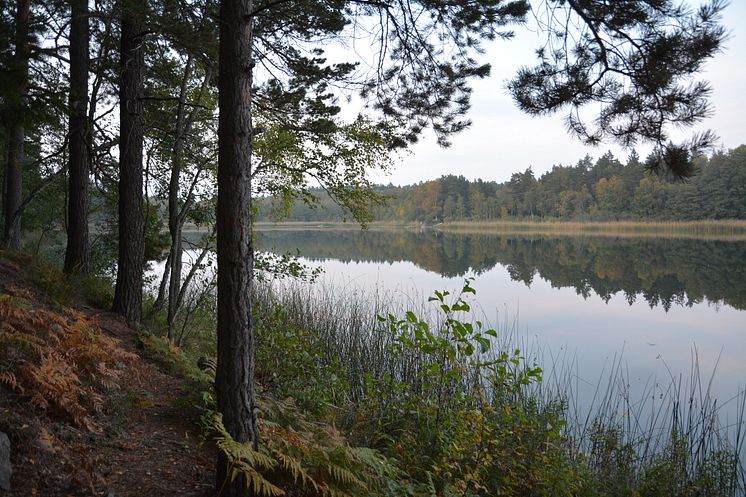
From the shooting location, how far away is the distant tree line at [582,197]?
27719 mm

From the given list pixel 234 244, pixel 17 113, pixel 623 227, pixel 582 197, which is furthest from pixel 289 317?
pixel 582 197

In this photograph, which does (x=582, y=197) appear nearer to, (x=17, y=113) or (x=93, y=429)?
(x=17, y=113)

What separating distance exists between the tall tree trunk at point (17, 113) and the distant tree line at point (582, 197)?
3878 mm

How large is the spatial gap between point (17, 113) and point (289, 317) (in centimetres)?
486

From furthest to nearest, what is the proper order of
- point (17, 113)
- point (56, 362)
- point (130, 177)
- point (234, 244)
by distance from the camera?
point (130, 177)
point (17, 113)
point (56, 362)
point (234, 244)

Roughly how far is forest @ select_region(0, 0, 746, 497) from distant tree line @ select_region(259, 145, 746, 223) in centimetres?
81

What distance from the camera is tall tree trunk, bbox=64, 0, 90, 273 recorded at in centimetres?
709

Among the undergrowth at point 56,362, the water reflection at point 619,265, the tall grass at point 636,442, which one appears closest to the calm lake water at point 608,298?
the water reflection at point 619,265

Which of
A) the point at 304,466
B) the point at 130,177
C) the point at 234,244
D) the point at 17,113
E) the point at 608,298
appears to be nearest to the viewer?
the point at 234,244

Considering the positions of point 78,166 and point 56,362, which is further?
point 78,166

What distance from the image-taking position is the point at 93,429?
3207mm

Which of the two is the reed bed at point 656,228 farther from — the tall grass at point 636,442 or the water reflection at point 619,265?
the tall grass at point 636,442

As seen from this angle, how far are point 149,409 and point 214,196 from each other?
15.5ft

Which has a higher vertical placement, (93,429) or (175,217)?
(175,217)
